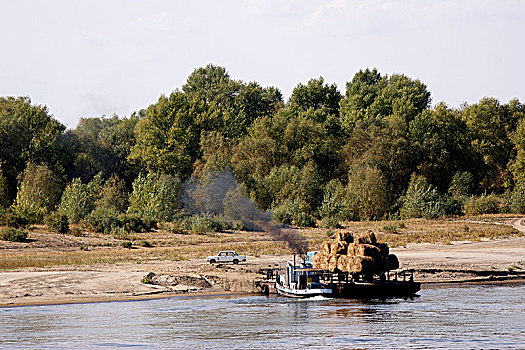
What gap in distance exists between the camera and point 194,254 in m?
64.4

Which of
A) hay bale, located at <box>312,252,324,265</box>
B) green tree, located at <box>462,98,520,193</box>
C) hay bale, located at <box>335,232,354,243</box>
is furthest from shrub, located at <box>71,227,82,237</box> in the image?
green tree, located at <box>462,98,520,193</box>

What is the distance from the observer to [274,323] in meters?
39.1

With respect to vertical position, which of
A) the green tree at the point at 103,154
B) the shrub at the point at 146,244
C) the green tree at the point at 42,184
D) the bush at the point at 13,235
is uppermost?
the green tree at the point at 103,154

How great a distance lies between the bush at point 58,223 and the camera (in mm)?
76250

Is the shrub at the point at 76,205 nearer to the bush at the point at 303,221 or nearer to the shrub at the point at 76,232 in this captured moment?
the shrub at the point at 76,232

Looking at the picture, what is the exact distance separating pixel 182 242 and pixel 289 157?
48.1 meters

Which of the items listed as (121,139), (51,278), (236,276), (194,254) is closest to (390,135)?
(121,139)

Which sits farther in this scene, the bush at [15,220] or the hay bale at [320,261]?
the bush at [15,220]

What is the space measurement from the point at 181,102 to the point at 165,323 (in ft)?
287

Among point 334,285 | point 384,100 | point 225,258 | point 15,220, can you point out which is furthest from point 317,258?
point 384,100

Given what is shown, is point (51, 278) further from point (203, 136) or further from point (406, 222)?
point (203, 136)

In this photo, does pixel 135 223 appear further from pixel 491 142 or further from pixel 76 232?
pixel 491 142

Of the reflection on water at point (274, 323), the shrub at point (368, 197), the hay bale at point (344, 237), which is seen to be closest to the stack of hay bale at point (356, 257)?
the hay bale at point (344, 237)

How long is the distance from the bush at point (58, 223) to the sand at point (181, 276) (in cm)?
2167
